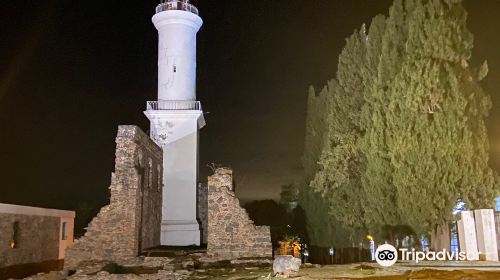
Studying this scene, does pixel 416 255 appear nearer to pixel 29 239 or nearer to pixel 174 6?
pixel 29 239

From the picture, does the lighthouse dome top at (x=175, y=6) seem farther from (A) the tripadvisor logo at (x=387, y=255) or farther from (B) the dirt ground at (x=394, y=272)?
(A) the tripadvisor logo at (x=387, y=255)

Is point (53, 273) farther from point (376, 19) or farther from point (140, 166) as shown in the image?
point (376, 19)

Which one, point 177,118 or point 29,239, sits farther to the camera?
point 177,118

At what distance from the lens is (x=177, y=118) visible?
26000 mm

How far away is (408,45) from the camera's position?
1722 centimetres

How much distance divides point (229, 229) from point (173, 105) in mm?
9174

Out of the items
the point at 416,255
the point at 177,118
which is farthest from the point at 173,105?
the point at 416,255

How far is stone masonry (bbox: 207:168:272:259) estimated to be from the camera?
62.2ft

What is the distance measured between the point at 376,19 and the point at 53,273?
48.7 feet

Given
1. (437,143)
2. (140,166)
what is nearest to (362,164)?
(437,143)

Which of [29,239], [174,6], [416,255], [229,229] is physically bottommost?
[416,255]

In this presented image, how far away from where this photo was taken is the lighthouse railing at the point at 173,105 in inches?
1025

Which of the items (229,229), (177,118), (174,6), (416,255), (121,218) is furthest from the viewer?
(174,6)

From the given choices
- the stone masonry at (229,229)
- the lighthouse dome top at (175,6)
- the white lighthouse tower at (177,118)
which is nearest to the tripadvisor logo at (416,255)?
the stone masonry at (229,229)
